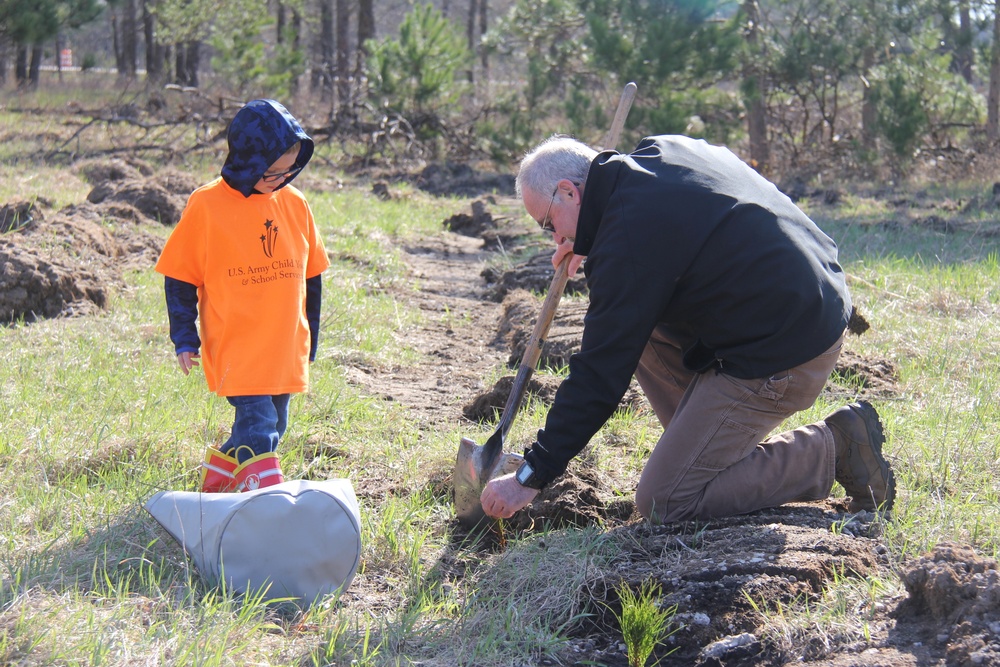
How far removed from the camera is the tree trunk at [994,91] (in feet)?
45.5

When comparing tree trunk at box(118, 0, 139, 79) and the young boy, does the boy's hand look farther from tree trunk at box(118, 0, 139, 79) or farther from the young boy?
tree trunk at box(118, 0, 139, 79)

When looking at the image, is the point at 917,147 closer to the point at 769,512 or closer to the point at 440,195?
the point at 440,195

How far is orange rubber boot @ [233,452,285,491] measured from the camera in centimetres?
323

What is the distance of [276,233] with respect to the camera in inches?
135

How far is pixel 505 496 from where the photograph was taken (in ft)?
9.86

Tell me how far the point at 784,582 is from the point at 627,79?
1244 cm

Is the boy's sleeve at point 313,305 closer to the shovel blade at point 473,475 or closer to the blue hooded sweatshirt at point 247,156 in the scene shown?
the blue hooded sweatshirt at point 247,156

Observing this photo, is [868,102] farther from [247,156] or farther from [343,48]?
[247,156]

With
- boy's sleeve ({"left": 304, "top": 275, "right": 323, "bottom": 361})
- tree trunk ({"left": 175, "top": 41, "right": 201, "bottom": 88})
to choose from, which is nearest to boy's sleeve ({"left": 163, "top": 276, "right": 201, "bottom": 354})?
boy's sleeve ({"left": 304, "top": 275, "right": 323, "bottom": 361})

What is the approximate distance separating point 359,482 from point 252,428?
1.98ft

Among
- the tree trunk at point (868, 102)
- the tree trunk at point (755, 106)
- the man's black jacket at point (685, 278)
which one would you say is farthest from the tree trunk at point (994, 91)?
the man's black jacket at point (685, 278)

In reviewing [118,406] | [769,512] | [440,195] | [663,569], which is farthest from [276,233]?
[440,195]

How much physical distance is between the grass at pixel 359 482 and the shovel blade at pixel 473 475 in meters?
0.12

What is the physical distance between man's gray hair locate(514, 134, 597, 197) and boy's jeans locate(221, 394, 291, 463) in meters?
1.16
